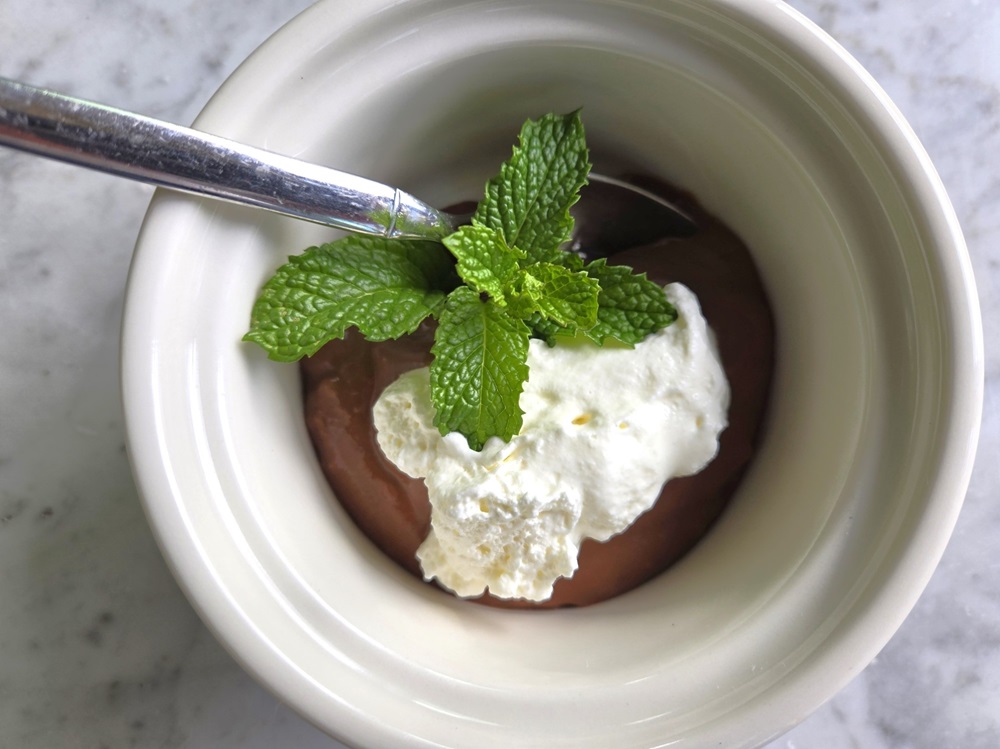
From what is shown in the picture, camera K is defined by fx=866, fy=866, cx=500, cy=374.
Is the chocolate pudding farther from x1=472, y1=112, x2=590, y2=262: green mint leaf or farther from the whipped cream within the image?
x1=472, y1=112, x2=590, y2=262: green mint leaf

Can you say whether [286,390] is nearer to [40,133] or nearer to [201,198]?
[201,198]

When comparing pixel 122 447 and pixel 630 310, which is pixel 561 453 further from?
pixel 122 447

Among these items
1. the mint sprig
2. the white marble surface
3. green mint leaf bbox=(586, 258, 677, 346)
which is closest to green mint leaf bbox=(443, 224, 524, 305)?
the mint sprig

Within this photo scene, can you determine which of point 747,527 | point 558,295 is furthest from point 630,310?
point 747,527

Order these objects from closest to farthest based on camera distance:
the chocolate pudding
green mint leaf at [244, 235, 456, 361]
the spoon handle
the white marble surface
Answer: the spoon handle
green mint leaf at [244, 235, 456, 361]
the chocolate pudding
the white marble surface

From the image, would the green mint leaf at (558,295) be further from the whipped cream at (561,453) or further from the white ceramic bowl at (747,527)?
the white ceramic bowl at (747,527)

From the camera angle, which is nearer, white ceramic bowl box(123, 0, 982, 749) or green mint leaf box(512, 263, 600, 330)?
white ceramic bowl box(123, 0, 982, 749)
